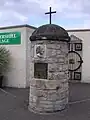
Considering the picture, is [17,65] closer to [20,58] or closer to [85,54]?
[20,58]

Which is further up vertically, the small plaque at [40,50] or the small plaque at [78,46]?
the small plaque at [78,46]

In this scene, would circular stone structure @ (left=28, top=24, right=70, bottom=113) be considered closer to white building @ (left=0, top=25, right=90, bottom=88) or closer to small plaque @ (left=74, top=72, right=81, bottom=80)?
white building @ (left=0, top=25, right=90, bottom=88)

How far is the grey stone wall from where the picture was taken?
5922 millimetres

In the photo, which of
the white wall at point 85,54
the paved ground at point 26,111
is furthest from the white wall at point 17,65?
the white wall at point 85,54

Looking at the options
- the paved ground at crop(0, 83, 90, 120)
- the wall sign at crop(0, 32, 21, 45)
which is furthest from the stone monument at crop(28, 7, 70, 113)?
the wall sign at crop(0, 32, 21, 45)

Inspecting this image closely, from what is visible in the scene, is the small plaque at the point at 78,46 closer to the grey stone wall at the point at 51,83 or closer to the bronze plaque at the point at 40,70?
the grey stone wall at the point at 51,83

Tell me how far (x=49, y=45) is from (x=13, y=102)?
2.55m

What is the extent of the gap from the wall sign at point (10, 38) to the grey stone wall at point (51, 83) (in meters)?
3.78

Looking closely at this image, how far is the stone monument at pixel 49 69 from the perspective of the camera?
19.4 feet

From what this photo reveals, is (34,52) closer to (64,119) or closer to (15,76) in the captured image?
(64,119)

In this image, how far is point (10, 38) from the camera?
32.6ft

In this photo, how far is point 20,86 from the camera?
9.80m

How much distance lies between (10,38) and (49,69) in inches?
180

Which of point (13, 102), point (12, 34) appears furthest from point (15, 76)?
point (13, 102)
